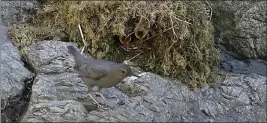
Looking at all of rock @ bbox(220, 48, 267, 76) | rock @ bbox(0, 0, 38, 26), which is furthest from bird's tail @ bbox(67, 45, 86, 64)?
rock @ bbox(220, 48, 267, 76)

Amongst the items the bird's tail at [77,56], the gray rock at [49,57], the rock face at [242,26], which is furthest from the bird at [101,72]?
the rock face at [242,26]

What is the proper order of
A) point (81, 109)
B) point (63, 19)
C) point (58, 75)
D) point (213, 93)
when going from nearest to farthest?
point (81, 109) → point (58, 75) → point (213, 93) → point (63, 19)

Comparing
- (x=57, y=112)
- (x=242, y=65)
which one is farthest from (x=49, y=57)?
(x=242, y=65)

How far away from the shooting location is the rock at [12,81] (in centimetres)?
423

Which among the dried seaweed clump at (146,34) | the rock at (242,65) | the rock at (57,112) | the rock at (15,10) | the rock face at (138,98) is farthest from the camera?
the rock at (15,10)

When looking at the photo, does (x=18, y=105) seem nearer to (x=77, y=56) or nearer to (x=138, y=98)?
(x=77, y=56)

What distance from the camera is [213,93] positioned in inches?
193

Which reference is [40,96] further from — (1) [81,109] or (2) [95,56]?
(2) [95,56]

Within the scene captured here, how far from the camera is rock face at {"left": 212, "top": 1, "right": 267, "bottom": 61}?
5352 millimetres

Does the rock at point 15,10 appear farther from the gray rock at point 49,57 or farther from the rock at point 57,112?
the rock at point 57,112

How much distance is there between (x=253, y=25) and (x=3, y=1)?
262cm

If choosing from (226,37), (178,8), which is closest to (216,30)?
(226,37)

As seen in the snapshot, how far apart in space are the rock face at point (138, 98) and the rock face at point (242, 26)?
39 centimetres

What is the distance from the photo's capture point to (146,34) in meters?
5.00
